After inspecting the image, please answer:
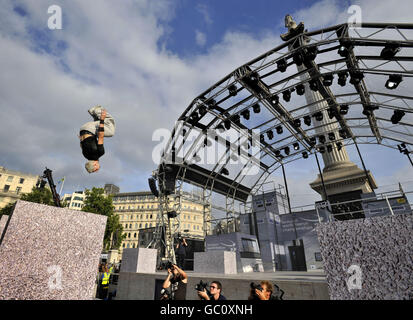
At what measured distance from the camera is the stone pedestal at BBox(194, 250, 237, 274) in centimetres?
1076

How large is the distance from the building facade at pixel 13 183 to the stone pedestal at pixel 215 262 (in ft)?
155

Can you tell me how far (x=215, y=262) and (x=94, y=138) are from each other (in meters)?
10.3

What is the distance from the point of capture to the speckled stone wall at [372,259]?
129 inches

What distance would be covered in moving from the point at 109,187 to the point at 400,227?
7800 cm

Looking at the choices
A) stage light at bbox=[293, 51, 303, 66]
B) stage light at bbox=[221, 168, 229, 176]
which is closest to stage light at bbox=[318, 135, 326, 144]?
stage light at bbox=[221, 168, 229, 176]

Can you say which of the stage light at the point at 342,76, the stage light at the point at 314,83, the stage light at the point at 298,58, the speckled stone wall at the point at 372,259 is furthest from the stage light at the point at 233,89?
the speckled stone wall at the point at 372,259

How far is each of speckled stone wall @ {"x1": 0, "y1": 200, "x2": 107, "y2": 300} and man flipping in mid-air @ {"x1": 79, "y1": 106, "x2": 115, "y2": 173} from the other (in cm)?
73

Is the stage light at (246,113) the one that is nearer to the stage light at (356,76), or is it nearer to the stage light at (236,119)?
the stage light at (236,119)

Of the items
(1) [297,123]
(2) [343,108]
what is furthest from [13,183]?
(2) [343,108]

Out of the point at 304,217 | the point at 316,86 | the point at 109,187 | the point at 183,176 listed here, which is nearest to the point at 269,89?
the point at 316,86

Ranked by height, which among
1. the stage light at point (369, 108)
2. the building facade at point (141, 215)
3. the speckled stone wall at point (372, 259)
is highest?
the building facade at point (141, 215)

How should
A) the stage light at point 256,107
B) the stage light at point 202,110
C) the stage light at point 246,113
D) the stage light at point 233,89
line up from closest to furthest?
the stage light at point 233,89, the stage light at point 256,107, the stage light at point 202,110, the stage light at point 246,113

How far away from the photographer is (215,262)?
36.2 ft

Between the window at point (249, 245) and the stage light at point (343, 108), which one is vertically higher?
the stage light at point (343, 108)
